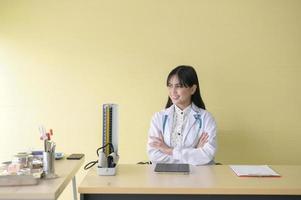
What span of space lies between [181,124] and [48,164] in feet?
3.77

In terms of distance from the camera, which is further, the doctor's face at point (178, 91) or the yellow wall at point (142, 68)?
the yellow wall at point (142, 68)

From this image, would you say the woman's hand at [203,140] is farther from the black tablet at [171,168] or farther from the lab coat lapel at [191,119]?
the black tablet at [171,168]

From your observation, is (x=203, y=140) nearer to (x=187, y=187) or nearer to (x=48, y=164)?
(x=187, y=187)

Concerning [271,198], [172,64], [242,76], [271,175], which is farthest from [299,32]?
[271,198]

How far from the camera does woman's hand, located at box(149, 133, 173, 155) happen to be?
250cm

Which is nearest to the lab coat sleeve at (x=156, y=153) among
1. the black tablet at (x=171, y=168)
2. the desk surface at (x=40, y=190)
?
the black tablet at (x=171, y=168)

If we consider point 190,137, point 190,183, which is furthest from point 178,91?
point 190,183

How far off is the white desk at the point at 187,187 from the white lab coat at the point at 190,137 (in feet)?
1.38

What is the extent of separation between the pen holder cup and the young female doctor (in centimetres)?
84

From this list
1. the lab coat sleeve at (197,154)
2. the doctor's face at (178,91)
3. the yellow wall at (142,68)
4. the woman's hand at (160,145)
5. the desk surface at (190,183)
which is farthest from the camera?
the yellow wall at (142,68)

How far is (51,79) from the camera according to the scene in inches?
126

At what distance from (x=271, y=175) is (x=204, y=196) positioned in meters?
0.45

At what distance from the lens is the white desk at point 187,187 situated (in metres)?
1.75

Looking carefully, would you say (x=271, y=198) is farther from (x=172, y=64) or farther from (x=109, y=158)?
(x=172, y=64)
